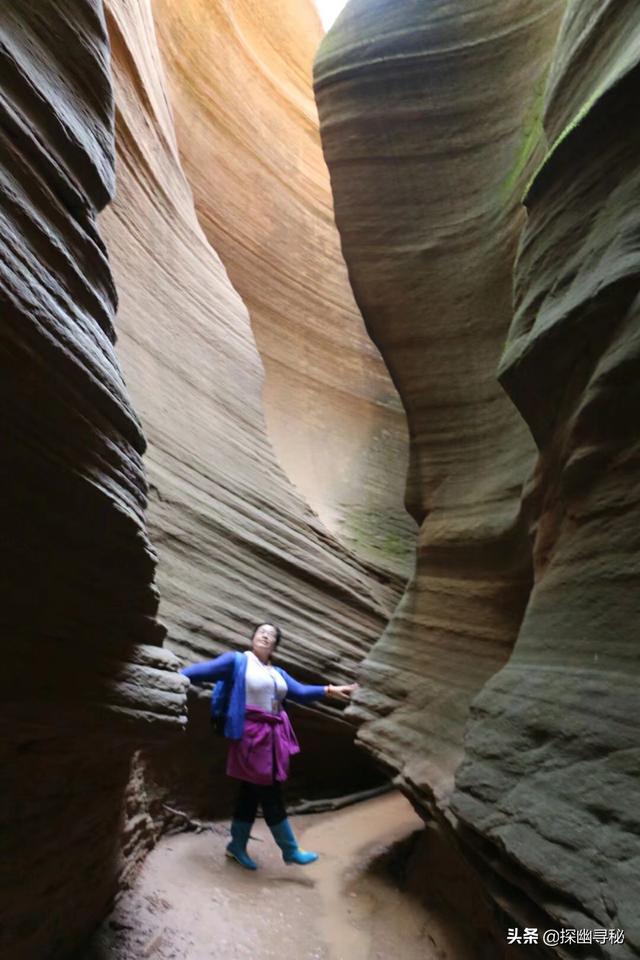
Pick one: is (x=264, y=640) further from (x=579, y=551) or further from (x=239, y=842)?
(x=579, y=551)

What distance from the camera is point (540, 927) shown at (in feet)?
8.84

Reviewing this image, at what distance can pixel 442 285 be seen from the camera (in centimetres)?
666

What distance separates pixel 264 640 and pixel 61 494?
339cm

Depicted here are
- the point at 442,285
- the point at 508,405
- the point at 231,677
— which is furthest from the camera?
the point at 442,285

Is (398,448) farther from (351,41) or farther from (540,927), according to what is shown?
(540,927)

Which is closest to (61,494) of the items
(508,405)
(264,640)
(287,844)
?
(264,640)

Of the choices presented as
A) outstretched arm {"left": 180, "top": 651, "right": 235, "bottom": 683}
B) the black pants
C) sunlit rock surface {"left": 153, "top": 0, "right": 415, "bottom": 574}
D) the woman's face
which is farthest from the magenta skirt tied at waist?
sunlit rock surface {"left": 153, "top": 0, "right": 415, "bottom": 574}

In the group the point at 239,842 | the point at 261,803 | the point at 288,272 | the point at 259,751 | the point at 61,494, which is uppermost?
the point at 288,272

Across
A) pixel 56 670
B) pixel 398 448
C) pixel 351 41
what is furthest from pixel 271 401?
pixel 56 670

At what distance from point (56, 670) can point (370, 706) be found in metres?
3.31

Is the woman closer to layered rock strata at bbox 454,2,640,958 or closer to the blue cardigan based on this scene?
the blue cardigan

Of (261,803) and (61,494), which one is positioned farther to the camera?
(261,803)

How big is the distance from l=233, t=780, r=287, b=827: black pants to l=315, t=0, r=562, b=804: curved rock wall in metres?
0.76

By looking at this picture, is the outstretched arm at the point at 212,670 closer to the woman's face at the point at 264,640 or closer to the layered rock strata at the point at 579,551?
the woman's face at the point at 264,640
